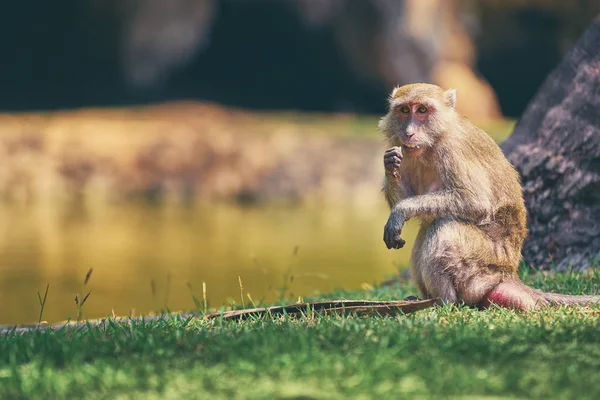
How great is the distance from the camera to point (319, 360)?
3.58m

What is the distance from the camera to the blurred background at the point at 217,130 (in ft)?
34.8

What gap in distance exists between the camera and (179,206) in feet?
50.5

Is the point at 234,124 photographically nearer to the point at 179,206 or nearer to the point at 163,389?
the point at 179,206

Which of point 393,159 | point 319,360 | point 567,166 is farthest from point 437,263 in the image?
point 567,166

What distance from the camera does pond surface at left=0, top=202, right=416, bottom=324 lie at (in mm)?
8984

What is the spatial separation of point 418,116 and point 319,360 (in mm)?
2268

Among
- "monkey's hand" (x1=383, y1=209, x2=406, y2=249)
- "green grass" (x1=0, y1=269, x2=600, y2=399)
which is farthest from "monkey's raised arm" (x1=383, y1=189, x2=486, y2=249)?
"green grass" (x1=0, y1=269, x2=600, y2=399)

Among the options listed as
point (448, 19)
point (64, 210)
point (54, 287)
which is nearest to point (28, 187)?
point (64, 210)

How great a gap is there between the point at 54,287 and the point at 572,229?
5.28 m

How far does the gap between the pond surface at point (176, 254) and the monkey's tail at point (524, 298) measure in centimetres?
235

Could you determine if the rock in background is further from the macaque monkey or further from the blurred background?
the macaque monkey

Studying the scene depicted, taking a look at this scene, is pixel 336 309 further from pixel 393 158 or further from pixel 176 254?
pixel 176 254

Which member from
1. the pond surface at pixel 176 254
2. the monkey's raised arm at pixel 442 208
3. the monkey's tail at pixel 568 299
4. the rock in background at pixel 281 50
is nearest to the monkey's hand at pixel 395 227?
the monkey's raised arm at pixel 442 208

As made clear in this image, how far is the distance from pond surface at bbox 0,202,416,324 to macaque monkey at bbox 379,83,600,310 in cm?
201
